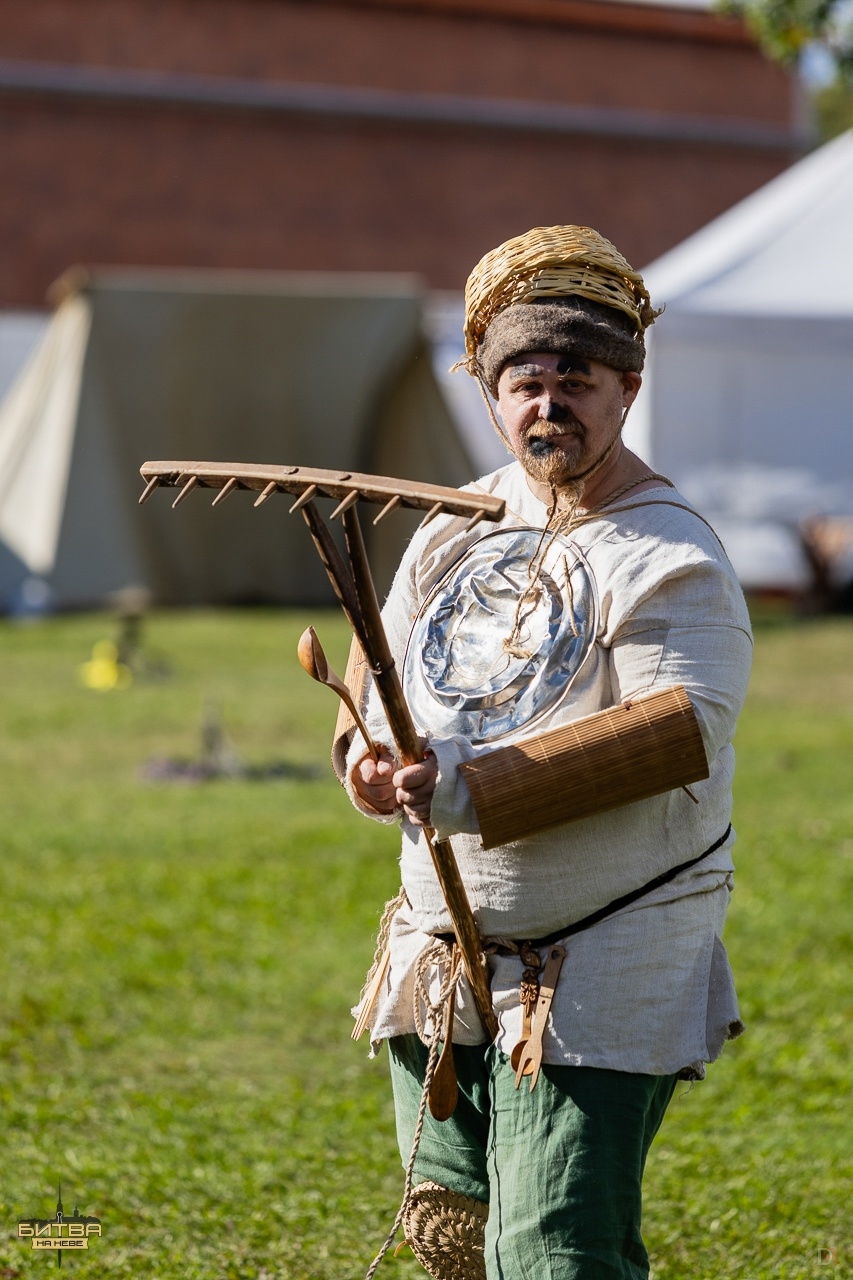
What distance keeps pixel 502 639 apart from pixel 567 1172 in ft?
2.40

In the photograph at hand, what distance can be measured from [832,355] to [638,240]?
10.7m

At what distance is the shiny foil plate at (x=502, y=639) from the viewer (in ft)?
7.18

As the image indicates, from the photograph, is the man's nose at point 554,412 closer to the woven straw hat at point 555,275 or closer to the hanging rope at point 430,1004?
the woven straw hat at point 555,275

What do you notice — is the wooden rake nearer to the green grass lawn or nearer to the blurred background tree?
the green grass lawn

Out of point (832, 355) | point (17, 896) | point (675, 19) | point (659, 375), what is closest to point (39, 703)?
point (17, 896)

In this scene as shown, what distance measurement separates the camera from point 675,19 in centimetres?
2333

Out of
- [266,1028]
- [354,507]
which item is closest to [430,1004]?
[354,507]

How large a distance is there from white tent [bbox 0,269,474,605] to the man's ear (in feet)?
37.4

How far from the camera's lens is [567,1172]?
2.18 m

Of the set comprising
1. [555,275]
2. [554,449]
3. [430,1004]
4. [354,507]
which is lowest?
[430,1004]

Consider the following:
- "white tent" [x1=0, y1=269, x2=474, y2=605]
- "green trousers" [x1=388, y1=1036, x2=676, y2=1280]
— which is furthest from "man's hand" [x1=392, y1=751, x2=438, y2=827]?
"white tent" [x1=0, y1=269, x2=474, y2=605]

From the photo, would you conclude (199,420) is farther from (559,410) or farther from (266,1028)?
(559,410)

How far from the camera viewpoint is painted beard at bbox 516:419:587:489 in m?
2.20

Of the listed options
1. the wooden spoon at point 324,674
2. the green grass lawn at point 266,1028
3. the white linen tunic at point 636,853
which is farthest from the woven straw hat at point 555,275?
the green grass lawn at point 266,1028
